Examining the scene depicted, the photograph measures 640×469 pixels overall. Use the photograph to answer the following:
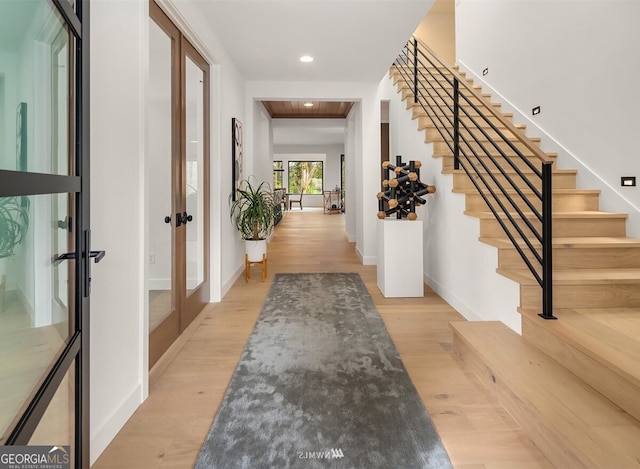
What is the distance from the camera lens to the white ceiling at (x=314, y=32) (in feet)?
9.88

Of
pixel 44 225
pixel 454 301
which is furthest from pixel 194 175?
pixel 454 301

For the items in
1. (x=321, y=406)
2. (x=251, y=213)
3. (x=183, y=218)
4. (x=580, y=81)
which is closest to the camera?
(x=321, y=406)

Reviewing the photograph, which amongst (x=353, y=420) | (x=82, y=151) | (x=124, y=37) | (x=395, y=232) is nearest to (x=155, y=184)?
(x=124, y=37)

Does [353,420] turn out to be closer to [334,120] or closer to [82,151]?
[82,151]

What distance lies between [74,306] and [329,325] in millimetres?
2041

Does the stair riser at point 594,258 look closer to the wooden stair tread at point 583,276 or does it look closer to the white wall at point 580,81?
the wooden stair tread at point 583,276

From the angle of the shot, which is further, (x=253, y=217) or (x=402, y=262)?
(x=253, y=217)

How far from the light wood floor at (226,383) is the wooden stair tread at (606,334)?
18.1 inches

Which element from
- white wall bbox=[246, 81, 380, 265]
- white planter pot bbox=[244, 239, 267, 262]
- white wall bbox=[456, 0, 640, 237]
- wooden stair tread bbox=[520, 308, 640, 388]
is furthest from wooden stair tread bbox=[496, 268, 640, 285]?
white wall bbox=[246, 81, 380, 265]

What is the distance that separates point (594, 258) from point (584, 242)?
126 millimetres

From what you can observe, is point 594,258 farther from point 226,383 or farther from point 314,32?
point 314,32

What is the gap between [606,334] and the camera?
1792mm

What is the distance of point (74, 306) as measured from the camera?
1.11 m

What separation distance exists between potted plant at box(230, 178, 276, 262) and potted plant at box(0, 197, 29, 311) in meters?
3.27
